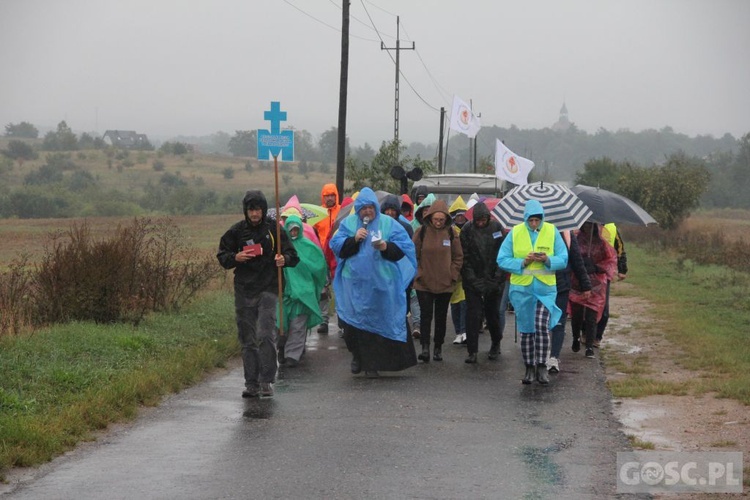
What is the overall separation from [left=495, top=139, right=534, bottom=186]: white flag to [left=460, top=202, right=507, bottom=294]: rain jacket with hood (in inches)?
401

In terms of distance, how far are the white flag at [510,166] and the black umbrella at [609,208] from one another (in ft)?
25.1

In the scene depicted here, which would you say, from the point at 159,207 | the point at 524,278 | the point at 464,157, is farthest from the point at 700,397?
the point at 464,157

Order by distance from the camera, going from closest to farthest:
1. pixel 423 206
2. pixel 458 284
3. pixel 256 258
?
pixel 256 258
pixel 458 284
pixel 423 206

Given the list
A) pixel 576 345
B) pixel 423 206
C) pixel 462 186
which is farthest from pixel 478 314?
pixel 462 186

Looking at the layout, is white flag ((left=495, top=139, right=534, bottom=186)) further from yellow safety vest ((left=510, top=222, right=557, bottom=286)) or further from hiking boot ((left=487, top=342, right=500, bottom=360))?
yellow safety vest ((left=510, top=222, right=557, bottom=286))

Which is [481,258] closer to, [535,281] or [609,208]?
[535,281]

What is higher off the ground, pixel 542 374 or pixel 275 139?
pixel 275 139

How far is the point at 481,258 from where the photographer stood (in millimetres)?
12727

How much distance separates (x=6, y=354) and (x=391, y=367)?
366 centimetres

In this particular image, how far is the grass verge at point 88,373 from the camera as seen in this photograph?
27.2 feet

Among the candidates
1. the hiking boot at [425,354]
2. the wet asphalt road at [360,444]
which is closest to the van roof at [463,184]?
the hiking boot at [425,354]

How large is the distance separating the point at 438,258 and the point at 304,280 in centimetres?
147

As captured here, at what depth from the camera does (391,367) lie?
11734 millimetres

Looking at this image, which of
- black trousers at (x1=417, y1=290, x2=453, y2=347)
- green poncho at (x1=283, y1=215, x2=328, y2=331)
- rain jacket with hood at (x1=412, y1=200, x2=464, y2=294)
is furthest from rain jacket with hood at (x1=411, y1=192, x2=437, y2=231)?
green poncho at (x1=283, y1=215, x2=328, y2=331)
